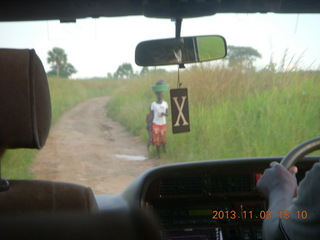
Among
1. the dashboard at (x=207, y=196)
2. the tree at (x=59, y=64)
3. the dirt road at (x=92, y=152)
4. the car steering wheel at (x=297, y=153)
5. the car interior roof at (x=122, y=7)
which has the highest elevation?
the car interior roof at (x=122, y=7)

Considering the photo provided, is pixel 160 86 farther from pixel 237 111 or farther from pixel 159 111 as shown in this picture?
pixel 237 111

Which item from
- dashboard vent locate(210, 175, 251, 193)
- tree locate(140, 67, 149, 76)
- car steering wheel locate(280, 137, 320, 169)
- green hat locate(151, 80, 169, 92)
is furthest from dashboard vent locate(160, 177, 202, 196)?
car steering wheel locate(280, 137, 320, 169)

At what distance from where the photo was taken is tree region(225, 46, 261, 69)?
398cm

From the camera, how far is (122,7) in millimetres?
3334

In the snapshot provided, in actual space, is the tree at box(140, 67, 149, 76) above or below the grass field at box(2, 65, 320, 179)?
above

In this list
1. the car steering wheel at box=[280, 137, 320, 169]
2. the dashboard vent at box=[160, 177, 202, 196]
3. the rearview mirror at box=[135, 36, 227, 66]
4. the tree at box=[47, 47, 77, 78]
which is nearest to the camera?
the car steering wheel at box=[280, 137, 320, 169]

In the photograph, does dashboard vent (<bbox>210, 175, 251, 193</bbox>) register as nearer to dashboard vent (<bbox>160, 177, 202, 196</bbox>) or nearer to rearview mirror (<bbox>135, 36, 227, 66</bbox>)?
dashboard vent (<bbox>160, 177, 202, 196</bbox>)

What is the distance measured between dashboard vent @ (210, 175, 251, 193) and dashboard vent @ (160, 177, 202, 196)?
10cm

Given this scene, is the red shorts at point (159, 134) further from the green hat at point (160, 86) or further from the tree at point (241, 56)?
the tree at point (241, 56)

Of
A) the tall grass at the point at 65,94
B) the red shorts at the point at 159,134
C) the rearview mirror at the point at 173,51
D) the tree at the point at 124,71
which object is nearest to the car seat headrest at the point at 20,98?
the rearview mirror at the point at 173,51

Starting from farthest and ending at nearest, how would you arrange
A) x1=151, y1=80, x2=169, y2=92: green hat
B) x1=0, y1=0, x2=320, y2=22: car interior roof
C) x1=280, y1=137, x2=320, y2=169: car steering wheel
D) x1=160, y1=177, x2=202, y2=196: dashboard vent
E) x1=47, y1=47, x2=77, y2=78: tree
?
x1=151, y1=80, x2=169, y2=92: green hat
x1=160, y1=177, x2=202, y2=196: dashboard vent
x1=47, y1=47, x2=77, y2=78: tree
x1=0, y1=0, x2=320, y2=22: car interior roof
x1=280, y1=137, x2=320, y2=169: car steering wheel

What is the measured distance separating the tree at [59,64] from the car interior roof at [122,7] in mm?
364

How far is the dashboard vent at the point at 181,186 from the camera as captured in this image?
3.81 meters

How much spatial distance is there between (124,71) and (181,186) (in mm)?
876
